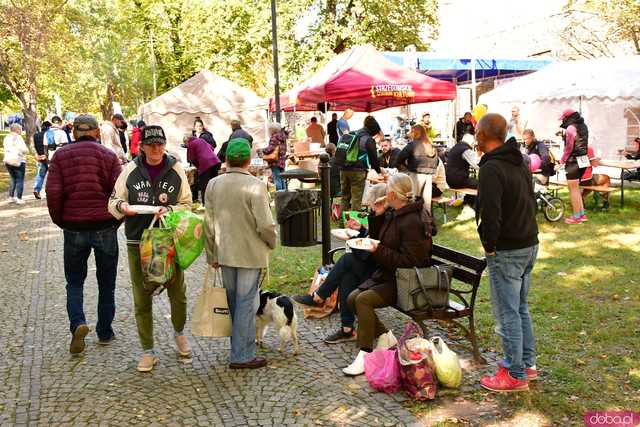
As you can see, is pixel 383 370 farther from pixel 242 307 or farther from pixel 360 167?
pixel 360 167

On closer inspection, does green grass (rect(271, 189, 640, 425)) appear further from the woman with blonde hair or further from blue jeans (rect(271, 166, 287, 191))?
blue jeans (rect(271, 166, 287, 191))

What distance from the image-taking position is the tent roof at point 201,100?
73.1 ft

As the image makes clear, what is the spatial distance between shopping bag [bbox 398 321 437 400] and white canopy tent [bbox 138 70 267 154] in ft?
60.8

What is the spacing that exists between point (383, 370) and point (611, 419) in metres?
1.47

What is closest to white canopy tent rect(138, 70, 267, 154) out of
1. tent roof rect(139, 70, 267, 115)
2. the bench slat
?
tent roof rect(139, 70, 267, 115)

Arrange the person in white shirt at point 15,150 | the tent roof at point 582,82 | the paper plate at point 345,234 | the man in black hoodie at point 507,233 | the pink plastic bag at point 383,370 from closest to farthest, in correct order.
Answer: the man in black hoodie at point 507,233 → the pink plastic bag at point 383,370 → the paper plate at point 345,234 → the person in white shirt at point 15,150 → the tent roof at point 582,82

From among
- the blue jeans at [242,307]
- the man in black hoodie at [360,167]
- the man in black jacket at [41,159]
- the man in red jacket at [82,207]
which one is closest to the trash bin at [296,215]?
the blue jeans at [242,307]

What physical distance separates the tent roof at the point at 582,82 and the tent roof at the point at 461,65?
10.3ft

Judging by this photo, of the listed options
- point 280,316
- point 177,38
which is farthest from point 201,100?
point 177,38

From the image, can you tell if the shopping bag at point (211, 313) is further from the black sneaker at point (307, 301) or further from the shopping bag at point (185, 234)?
the black sneaker at point (307, 301)

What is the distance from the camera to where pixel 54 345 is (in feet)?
18.5

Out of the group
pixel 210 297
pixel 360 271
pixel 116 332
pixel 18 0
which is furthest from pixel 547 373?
pixel 18 0

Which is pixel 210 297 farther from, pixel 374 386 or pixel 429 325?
pixel 429 325

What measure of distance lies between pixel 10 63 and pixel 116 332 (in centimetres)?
3093
